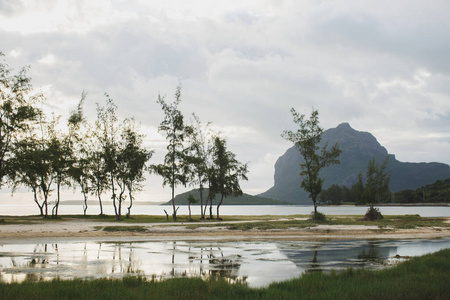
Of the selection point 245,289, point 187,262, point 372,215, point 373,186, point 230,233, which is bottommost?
point 230,233

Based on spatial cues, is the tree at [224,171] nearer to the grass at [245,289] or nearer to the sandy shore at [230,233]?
the sandy shore at [230,233]

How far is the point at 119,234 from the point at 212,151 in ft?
114

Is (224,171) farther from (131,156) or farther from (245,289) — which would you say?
(245,289)

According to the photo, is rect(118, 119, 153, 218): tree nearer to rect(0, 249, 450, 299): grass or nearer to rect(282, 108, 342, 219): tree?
rect(282, 108, 342, 219): tree

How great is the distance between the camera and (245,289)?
478 inches

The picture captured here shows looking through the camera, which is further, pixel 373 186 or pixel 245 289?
pixel 373 186

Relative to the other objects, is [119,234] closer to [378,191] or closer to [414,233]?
[414,233]

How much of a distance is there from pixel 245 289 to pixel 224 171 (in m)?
61.7

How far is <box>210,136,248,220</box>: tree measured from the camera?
240 ft

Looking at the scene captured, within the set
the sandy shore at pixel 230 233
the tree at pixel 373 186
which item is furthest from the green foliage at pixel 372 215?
the sandy shore at pixel 230 233

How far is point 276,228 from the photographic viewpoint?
1715 inches

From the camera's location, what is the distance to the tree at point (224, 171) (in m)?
73.0

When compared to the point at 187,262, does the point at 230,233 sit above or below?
below

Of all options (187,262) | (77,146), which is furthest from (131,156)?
(187,262)
